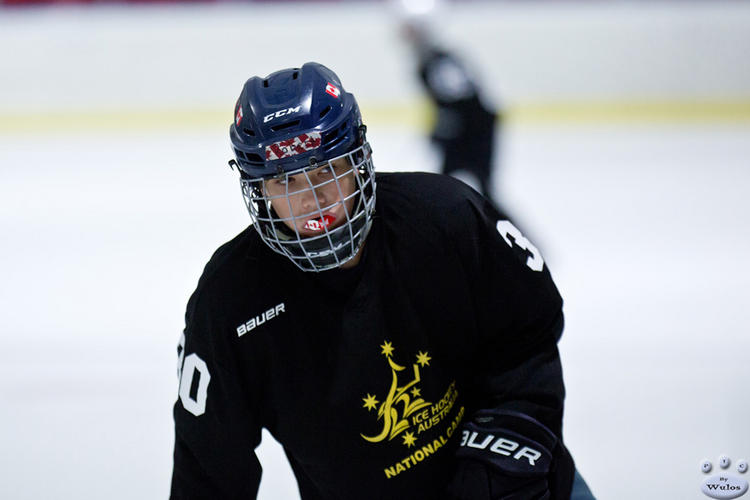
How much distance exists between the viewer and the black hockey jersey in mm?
1217

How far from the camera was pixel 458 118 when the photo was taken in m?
4.11

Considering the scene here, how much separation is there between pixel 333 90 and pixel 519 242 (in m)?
0.36

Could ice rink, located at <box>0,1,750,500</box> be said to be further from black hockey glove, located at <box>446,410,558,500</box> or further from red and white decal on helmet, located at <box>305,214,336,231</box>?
red and white decal on helmet, located at <box>305,214,336,231</box>

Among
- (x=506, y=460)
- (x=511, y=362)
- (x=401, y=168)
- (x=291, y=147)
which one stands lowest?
(x=401, y=168)

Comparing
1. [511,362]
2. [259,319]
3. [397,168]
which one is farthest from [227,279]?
[397,168]

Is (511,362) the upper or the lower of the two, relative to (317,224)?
lower

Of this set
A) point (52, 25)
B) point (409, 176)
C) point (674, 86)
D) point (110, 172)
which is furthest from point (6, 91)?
point (409, 176)

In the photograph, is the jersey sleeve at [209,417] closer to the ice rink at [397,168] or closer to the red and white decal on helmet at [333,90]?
the red and white decal on helmet at [333,90]

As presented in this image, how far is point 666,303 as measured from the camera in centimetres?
343

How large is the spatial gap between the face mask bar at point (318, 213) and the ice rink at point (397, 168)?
110 centimetres

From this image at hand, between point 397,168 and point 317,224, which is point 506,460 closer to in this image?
point 317,224

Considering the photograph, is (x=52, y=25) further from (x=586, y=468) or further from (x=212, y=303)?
(x=212, y=303)

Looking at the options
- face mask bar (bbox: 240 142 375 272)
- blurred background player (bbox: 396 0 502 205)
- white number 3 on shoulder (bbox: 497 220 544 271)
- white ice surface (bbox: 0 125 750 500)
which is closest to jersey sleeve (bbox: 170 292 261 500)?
face mask bar (bbox: 240 142 375 272)

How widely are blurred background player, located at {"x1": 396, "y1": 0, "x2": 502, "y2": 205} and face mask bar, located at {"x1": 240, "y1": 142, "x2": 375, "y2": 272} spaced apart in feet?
9.72
